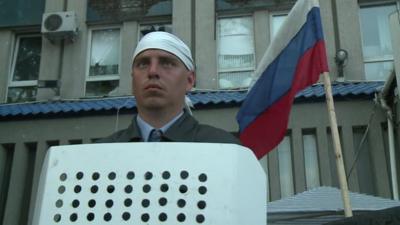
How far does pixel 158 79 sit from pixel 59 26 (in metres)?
8.64

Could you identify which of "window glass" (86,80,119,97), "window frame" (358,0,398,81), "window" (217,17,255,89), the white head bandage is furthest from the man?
"window glass" (86,80,119,97)

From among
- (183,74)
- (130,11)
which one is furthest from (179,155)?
(130,11)

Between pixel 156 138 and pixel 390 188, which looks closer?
pixel 156 138

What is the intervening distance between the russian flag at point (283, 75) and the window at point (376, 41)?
4.06 metres

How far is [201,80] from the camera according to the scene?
9.62 m

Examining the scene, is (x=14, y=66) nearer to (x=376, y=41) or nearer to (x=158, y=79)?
(x=376, y=41)

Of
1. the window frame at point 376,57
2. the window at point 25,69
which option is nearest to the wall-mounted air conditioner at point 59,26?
the window at point 25,69

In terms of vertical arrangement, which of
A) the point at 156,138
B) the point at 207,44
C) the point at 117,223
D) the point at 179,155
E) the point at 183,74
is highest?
the point at 207,44

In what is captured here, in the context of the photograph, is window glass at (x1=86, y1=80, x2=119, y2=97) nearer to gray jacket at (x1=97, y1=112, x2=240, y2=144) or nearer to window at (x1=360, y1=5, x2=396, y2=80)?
window at (x1=360, y1=5, x2=396, y2=80)

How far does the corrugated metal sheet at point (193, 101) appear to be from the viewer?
8.48m

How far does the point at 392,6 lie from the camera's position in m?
9.74

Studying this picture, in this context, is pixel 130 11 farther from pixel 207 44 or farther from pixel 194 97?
pixel 194 97

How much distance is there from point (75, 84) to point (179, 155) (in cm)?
896

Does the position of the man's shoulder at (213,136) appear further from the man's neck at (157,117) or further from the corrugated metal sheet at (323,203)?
the corrugated metal sheet at (323,203)
